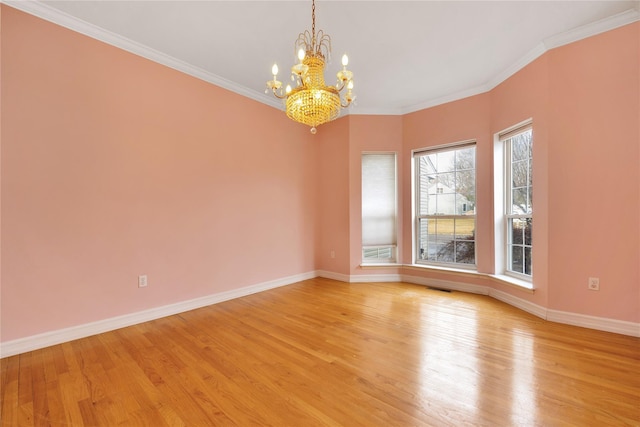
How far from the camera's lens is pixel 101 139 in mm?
2547

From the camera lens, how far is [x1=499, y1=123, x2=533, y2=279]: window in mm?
3215

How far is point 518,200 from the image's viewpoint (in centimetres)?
339

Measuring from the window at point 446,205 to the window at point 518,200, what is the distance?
0.42 m

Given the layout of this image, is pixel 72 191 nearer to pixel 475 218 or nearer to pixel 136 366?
pixel 136 366

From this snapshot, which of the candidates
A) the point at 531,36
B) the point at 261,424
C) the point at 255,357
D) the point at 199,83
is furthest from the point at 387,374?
the point at 199,83

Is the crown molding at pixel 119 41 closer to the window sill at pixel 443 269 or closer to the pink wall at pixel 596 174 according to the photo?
the window sill at pixel 443 269

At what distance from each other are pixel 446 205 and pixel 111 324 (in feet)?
14.7

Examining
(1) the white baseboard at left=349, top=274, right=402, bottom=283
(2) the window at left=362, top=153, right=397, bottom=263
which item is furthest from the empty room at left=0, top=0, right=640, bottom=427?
(2) the window at left=362, top=153, right=397, bottom=263

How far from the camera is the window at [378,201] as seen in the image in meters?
4.48

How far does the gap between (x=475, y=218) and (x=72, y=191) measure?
472 centimetres

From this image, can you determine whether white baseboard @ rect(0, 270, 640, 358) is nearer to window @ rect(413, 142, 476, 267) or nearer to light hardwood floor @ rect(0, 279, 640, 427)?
light hardwood floor @ rect(0, 279, 640, 427)

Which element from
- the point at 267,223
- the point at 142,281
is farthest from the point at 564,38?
the point at 142,281

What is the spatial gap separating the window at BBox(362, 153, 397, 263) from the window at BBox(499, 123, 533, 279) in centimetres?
157

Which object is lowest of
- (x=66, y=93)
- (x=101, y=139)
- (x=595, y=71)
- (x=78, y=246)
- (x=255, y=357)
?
(x=255, y=357)
